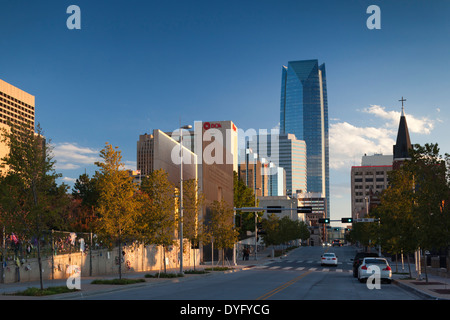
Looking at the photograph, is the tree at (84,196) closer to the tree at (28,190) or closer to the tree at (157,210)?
the tree at (157,210)

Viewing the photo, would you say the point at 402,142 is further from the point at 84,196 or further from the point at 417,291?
the point at 417,291

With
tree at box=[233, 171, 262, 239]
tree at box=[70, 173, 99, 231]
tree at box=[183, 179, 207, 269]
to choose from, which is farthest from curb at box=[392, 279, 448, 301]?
tree at box=[233, 171, 262, 239]

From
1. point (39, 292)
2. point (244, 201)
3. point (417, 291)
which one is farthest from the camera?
point (244, 201)

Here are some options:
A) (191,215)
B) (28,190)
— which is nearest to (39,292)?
(28,190)

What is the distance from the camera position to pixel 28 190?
77.5 ft

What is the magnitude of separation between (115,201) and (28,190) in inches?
288

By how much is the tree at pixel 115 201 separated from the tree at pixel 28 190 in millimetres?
6304

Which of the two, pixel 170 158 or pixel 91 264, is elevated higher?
pixel 170 158

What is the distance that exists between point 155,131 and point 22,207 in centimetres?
3209

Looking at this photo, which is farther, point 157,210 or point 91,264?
point 91,264

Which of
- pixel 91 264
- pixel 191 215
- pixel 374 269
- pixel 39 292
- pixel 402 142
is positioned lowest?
pixel 91 264

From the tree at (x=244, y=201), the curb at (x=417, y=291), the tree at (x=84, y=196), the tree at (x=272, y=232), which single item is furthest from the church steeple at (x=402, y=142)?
the curb at (x=417, y=291)

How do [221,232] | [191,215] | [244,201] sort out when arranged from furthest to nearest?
1. [244,201]
2. [221,232]
3. [191,215]
